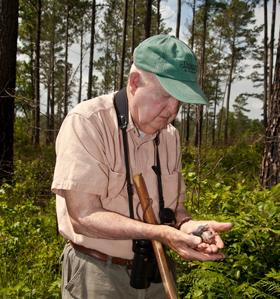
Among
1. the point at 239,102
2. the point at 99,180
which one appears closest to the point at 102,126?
the point at 99,180

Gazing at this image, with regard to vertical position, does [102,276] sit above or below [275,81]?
below

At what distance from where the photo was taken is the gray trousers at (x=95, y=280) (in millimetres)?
1405

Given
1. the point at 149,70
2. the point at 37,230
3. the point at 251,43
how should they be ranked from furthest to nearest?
the point at 251,43 → the point at 37,230 → the point at 149,70

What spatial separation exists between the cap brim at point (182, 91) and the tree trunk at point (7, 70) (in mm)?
4301

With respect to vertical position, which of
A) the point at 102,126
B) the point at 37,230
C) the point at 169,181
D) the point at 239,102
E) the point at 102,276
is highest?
the point at 239,102

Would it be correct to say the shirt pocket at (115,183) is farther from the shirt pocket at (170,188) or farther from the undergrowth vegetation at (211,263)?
the undergrowth vegetation at (211,263)

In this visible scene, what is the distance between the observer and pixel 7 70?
500cm

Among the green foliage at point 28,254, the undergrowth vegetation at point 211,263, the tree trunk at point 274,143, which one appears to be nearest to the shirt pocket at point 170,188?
the undergrowth vegetation at point 211,263

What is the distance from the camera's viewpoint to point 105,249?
1412 millimetres

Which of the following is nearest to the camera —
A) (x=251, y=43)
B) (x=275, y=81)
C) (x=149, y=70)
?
(x=149, y=70)

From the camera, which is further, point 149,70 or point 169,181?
point 169,181

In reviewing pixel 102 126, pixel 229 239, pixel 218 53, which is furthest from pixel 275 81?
pixel 218 53

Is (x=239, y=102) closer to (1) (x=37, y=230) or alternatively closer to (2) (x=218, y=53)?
(2) (x=218, y=53)

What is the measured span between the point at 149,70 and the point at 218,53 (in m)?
32.3
